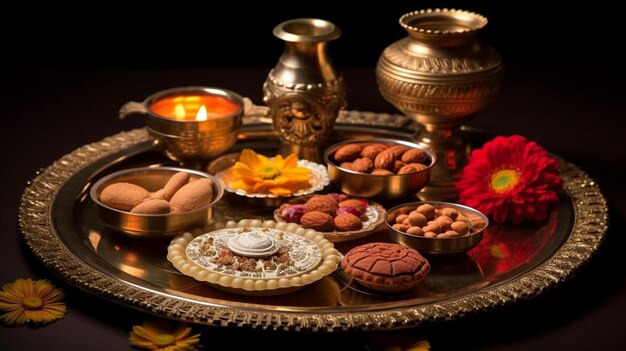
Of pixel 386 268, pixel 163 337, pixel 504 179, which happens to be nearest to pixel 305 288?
pixel 386 268

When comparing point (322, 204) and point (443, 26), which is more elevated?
point (443, 26)

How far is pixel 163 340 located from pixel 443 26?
89 cm

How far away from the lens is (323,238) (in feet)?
6.32

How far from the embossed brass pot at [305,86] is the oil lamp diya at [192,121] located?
0.28 feet

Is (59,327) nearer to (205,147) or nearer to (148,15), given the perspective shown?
(205,147)

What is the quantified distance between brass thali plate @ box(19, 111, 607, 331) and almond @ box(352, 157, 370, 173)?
0.26 feet

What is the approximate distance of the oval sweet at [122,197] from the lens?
1.97 m

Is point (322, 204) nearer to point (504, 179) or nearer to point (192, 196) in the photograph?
point (192, 196)

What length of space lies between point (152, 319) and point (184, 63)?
4.44ft

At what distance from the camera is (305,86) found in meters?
2.19

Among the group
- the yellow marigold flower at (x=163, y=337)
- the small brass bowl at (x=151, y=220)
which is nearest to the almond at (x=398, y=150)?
the small brass bowl at (x=151, y=220)

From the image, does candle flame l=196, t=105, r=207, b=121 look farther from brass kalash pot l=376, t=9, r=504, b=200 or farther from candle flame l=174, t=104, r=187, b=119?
brass kalash pot l=376, t=9, r=504, b=200

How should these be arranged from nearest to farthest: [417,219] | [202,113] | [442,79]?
[417,219]
[442,79]
[202,113]

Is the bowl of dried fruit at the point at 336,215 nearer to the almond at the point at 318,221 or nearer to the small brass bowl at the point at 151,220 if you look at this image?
the almond at the point at 318,221
